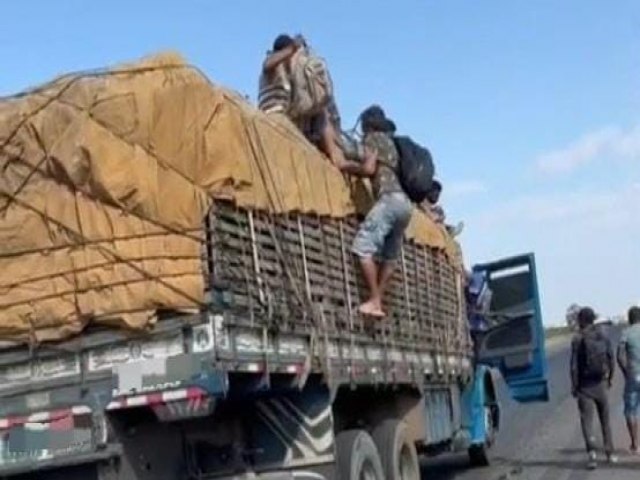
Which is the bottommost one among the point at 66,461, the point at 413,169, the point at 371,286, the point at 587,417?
the point at 66,461

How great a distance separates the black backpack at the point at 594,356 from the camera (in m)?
14.9

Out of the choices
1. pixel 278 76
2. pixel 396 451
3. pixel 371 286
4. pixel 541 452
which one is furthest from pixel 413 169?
pixel 541 452

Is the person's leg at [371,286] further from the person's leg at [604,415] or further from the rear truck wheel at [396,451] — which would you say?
the person's leg at [604,415]

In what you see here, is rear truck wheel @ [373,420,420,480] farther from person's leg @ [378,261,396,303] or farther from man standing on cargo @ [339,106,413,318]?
person's leg @ [378,261,396,303]

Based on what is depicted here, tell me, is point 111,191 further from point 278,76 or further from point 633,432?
point 633,432

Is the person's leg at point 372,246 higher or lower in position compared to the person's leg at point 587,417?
higher

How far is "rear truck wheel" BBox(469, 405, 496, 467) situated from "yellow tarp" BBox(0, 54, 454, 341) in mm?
8257

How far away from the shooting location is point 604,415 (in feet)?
48.5

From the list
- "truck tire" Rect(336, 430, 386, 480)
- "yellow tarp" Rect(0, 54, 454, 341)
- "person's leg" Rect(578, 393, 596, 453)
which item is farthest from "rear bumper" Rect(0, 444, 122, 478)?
"person's leg" Rect(578, 393, 596, 453)

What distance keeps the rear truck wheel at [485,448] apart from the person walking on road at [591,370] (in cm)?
111

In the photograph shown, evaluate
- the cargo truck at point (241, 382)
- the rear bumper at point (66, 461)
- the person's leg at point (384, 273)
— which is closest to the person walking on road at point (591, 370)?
the cargo truck at point (241, 382)

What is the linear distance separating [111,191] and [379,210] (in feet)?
11.1

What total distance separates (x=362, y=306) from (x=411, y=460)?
1689 millimetres

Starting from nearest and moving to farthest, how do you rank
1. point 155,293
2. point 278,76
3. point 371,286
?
point 155,293 → point 371,286 → point 278,76
